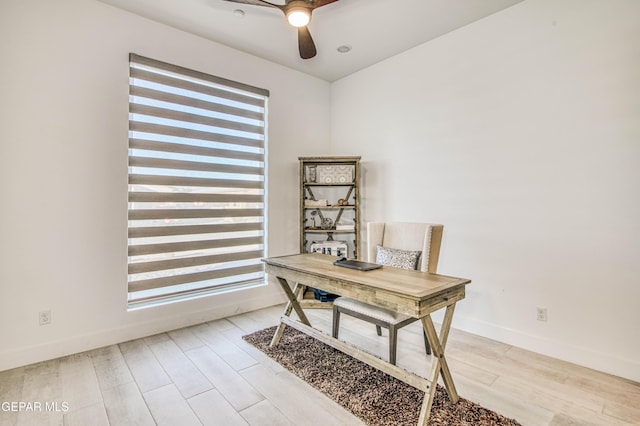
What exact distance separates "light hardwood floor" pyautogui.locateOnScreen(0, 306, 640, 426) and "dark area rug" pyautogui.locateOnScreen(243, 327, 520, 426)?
0.08 metres

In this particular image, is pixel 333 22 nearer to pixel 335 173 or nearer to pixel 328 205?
pixel 335 173

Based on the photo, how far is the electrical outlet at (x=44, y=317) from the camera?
8.25ft

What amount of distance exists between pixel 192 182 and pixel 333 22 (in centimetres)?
214

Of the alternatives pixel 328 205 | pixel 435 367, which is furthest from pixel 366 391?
pixel 328 205

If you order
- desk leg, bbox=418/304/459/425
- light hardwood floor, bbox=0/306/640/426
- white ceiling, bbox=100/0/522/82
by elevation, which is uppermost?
white ceiling, bbox=100/0/522/82

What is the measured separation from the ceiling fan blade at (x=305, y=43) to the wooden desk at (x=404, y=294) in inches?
69.0

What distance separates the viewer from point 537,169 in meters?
2.71

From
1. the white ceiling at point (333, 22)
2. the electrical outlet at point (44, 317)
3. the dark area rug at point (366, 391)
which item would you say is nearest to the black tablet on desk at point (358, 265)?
the dark area rug at point (366, 391)

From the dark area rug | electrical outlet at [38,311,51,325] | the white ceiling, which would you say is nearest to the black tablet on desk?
the dark area rug

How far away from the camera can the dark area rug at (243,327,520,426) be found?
5.90 ft

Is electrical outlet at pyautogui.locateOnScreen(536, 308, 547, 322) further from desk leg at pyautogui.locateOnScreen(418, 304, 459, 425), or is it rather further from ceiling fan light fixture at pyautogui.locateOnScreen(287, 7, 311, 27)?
ceiling fan light fixture at pyautogui.locateOnScreen(287, 7, 311, 27)

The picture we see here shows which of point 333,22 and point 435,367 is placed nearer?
point 435,367

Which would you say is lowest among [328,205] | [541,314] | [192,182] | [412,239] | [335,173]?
[541,314]

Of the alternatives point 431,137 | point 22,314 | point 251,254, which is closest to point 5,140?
point 22,314
